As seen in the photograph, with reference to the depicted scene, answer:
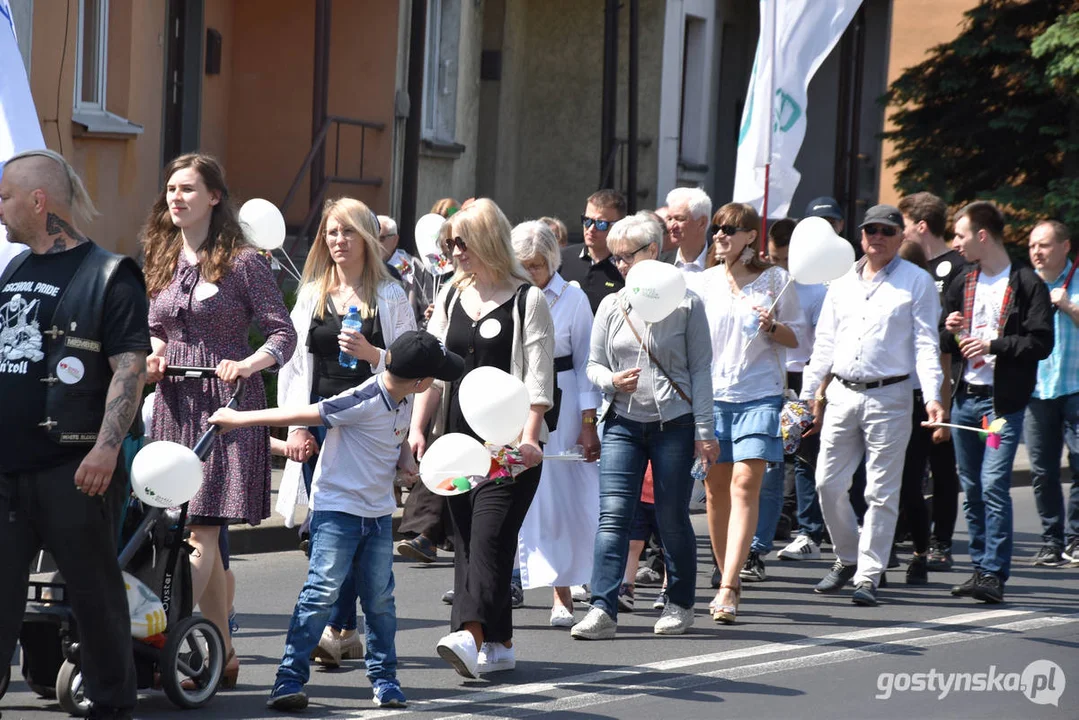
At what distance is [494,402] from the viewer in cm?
606

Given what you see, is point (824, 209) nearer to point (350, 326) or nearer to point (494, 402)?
point (350, 326)

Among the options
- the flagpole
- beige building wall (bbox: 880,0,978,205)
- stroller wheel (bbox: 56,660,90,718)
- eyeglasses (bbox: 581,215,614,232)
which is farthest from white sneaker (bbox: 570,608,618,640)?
beige building wall (bbox: 880,0,978,205)

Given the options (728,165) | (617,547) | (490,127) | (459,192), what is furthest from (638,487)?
(728,165)

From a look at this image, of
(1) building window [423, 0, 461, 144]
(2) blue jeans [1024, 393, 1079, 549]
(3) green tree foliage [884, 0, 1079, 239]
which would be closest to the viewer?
(2) blue jeans [1024, 393, 1079, 549]

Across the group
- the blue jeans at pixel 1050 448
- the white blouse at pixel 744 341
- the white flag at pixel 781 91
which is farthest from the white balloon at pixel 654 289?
the blue jeans at pixel 1050 448

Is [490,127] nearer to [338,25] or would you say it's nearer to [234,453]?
[338,25]

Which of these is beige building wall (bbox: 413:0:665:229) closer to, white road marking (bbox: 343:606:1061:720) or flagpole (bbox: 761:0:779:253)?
flagpole (bbox: 761:0:779:253)

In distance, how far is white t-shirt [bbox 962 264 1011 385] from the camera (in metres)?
8.98

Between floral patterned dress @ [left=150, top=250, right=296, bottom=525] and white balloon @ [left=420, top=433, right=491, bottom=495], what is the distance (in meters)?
0.67

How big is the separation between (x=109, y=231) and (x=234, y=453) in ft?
28.2

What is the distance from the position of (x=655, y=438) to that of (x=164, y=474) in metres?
2.74

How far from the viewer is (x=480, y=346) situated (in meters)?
6.71

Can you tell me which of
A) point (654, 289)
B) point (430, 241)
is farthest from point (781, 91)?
point (654, 289)

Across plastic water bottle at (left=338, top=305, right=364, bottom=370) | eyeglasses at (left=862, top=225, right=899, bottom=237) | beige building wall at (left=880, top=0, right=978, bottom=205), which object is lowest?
plastic water bottle at (left=338, top=305, right=364, bottom=370)
